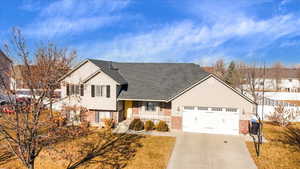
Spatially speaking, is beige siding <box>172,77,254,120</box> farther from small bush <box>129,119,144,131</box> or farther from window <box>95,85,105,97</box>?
window <box>95,85,105,97</box>

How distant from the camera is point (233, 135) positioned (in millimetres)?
19562

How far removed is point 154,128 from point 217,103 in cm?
702

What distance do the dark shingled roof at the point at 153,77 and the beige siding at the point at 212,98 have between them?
1398 mm

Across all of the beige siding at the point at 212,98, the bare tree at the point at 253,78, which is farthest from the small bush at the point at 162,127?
the bare tree at the point at 253,78

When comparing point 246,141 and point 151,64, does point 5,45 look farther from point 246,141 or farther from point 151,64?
point 151,64

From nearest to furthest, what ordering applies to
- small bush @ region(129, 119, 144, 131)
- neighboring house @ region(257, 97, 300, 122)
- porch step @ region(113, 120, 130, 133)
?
porch step @ region(113, 120, 130, 133) → small bush @ region(129, 119, 144, 131) → neighboring house @ region(257, 97, 300, 122)

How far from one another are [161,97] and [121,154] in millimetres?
8767

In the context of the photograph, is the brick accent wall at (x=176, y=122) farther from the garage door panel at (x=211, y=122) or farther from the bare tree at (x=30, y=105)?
the bare tree at (x=30, y=105)

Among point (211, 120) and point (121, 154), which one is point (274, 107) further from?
point (121, 154)

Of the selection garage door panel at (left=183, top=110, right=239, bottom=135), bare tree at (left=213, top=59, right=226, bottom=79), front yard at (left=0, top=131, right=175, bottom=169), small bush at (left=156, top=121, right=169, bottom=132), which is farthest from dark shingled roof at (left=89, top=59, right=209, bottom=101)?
bare tree at (left=213, top=59, right=226, bottom=79)

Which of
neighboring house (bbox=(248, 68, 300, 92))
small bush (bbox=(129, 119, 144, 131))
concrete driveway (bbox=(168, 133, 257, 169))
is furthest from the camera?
neighboring house (bbox=(248, 68, 300, 92))

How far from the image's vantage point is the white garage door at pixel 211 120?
19.7m

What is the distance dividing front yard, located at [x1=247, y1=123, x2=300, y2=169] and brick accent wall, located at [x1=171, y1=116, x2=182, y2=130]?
649cm

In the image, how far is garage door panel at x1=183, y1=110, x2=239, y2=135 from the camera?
19.7 m
